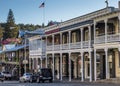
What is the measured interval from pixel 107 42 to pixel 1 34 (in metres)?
130

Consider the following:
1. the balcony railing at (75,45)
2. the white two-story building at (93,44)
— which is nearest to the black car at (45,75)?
the white two-story building at (93,44)

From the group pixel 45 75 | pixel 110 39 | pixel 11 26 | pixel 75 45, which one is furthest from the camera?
pixel 11 26

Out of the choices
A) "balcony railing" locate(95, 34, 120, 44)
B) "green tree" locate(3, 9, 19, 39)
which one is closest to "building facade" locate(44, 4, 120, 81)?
"balcony railing" locate(95, 34, 120, 44)

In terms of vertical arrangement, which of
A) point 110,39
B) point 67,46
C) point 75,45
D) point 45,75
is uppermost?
point 110,39

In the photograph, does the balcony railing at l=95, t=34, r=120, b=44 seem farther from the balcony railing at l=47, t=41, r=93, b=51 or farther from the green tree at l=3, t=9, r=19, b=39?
the green tree at l=3, t=9, r=19, b=39

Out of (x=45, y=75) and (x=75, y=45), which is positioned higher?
(x=75, y=45)

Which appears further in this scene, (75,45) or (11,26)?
(11,26)

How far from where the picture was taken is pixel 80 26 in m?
49.8

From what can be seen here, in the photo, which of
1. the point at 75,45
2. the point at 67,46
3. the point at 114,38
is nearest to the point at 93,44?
the point at 114,38

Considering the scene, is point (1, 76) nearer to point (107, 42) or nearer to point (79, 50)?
point (79, 50)

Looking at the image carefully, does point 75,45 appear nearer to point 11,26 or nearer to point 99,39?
point 99,39

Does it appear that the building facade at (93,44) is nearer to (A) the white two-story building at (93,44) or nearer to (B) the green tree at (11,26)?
(A) the white two-story building at (93,44)

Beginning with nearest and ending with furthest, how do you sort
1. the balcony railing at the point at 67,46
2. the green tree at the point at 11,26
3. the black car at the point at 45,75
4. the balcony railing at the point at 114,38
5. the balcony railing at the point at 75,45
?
the balcony railing at the point at 114,38 → the balcony railing at the point at 67,46 → the balcony railing at the point at 75,45 → the black car at the point at 45,75 → the green tree at the point at 11,26

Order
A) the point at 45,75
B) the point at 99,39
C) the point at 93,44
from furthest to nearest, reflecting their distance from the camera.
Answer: the point at 45,75, the point at 93,44, the point at 99,39
